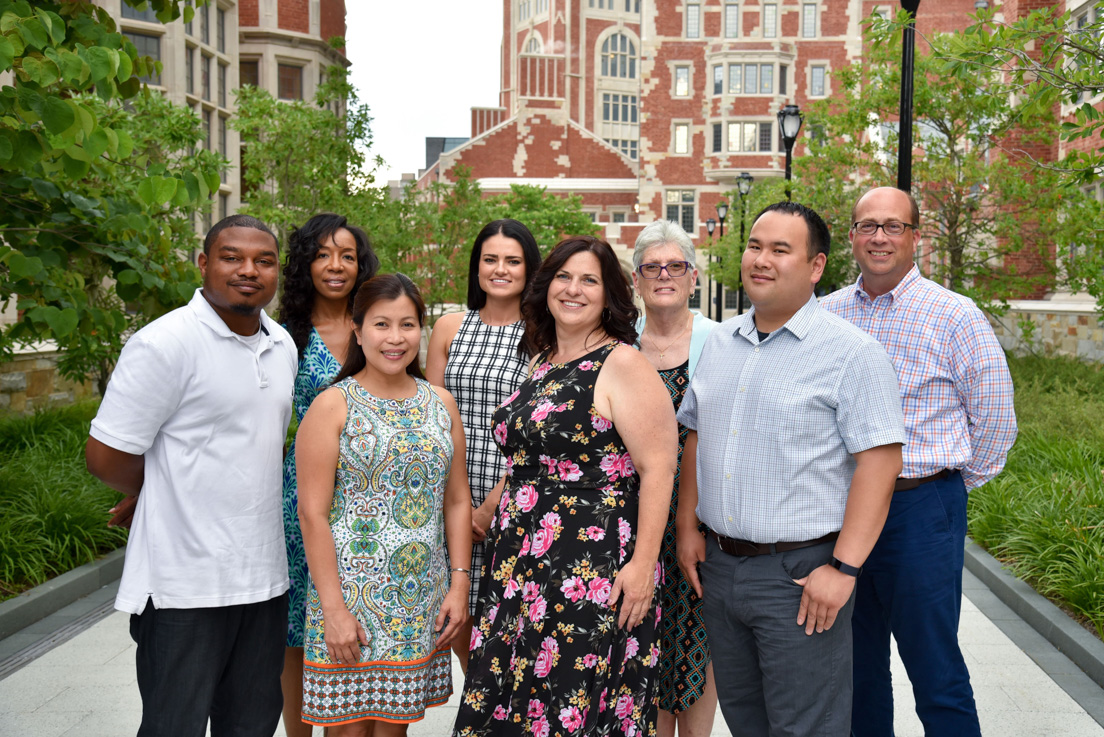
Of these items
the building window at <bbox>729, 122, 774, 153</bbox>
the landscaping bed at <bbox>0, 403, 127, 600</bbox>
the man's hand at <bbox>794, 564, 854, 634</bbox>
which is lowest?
the landscaping bed at <bbox>0, 403, 127, 600</bbox>

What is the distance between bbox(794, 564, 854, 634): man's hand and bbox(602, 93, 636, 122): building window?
75.8 metres

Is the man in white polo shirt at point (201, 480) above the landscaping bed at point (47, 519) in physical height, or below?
above

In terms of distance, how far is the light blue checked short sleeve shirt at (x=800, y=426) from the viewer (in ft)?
9.99

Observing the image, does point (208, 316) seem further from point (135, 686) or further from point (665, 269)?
point (135, 686)

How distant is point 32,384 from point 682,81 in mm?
48293

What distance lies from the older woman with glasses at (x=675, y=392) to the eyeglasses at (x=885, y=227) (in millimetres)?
704

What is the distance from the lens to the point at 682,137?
183 feet

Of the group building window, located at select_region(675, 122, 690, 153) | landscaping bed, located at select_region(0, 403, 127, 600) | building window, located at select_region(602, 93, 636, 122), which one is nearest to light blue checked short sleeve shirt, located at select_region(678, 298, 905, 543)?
landscaping bed, located at select_region(0, 403, 127, 600)

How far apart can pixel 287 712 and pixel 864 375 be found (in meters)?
2.83

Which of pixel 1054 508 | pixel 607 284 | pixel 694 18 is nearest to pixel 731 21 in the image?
pixel 694 18

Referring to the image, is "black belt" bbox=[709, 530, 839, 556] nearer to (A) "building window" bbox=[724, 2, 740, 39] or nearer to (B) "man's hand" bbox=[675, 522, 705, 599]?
(B) "man's hand" bbox=[675, 522, 705, 599]

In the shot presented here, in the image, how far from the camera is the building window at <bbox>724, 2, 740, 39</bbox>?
54.5 metres

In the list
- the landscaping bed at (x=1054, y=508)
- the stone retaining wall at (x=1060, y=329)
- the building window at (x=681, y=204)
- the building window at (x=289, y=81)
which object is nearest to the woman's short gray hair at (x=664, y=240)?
the landscaping bed at (x=1054, y=508)

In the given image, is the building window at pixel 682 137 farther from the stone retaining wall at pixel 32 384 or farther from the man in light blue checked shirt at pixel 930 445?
the man in light blue checked shirt at pixel 930 445
